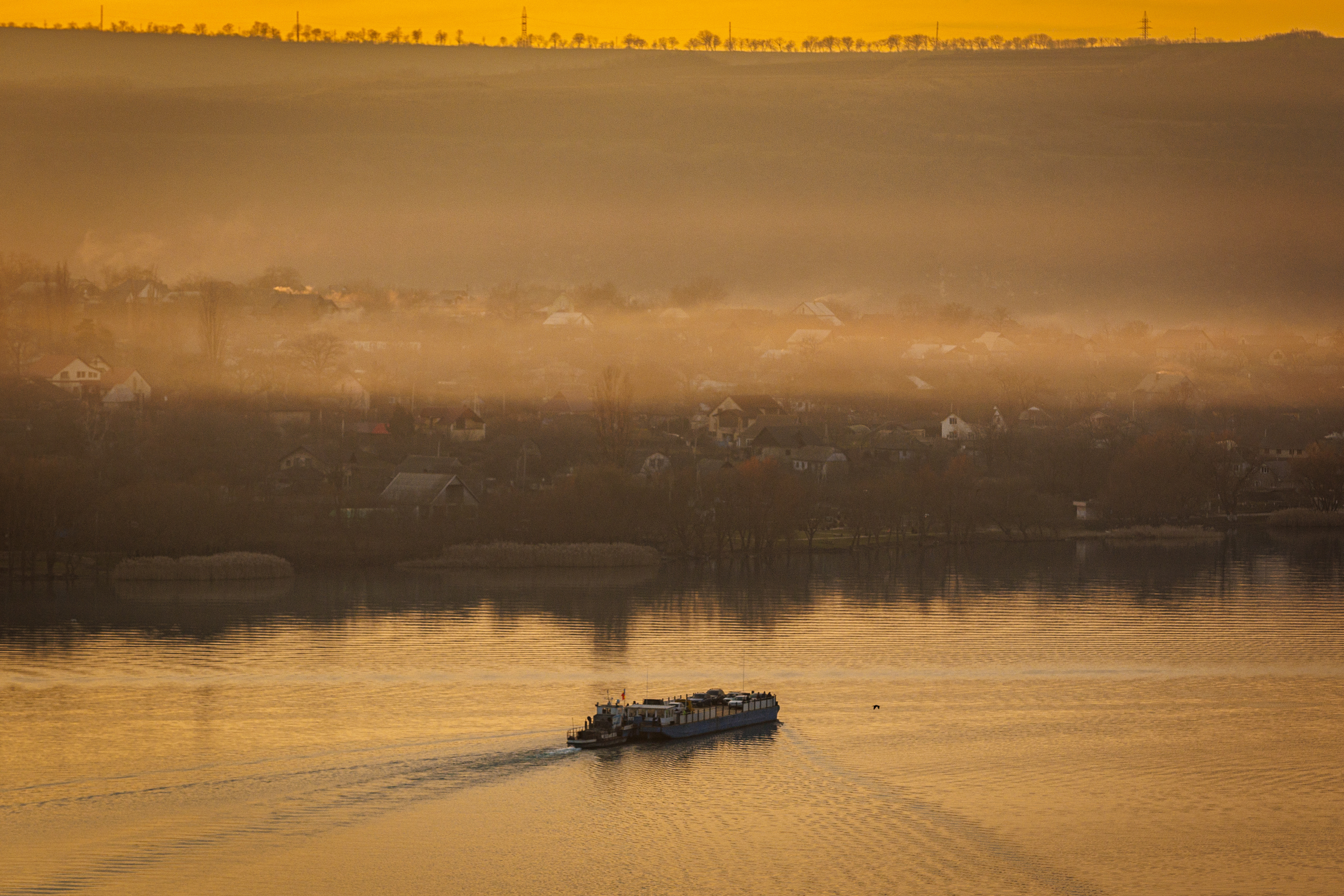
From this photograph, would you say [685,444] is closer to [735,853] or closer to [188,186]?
[735,853]

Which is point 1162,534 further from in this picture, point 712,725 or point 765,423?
point 712,725

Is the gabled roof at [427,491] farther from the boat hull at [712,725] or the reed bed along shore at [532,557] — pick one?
the boat hull at [712,725]

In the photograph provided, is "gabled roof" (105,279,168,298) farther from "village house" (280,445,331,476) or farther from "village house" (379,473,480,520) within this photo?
"village house" (379,473,480,520)

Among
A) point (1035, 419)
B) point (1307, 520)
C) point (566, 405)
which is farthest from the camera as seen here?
point (1035, 419)

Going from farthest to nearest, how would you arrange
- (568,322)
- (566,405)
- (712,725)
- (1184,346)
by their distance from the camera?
(1184,346) → (568,322) → (566,405) → (712,725)

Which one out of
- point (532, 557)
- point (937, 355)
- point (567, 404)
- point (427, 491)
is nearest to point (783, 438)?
point (567, 404)

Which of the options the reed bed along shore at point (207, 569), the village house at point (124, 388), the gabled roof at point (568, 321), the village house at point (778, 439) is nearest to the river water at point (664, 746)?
the reed bed along shore at point (207, 569)

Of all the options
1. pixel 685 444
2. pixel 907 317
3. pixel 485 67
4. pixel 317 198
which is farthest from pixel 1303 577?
pixel 485 67
